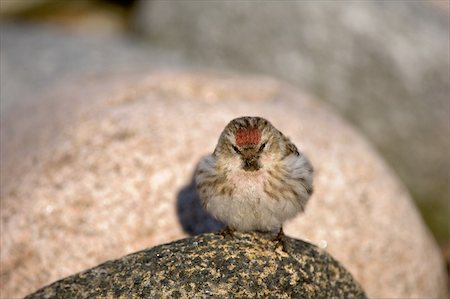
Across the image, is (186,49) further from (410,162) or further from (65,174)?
(65,174)

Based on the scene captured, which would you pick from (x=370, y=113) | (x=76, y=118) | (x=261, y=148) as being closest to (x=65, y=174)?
(x=76, y=118)

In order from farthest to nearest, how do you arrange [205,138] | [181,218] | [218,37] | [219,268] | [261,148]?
[218,37] < [205,138] < [181,218] < [261,148] < [219,268]

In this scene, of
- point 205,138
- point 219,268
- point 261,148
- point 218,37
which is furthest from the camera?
point 218,37

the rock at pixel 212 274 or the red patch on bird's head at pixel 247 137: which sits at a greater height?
the red patch on bird's head at pixel 247 137

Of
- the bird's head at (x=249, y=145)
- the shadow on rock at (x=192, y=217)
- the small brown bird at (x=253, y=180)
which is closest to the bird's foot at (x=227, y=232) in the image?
the small brown bird at (x=253, y=180)

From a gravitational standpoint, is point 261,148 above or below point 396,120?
below

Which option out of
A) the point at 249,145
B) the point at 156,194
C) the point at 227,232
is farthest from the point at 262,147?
the point at 156,194

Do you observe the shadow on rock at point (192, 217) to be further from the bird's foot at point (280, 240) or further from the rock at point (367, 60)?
the rock at point (367, 60)

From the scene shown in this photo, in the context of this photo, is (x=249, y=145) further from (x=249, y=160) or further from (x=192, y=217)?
(x=192, y=217)
